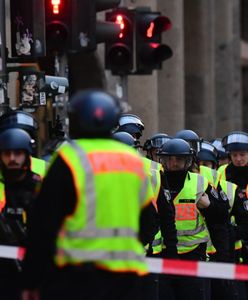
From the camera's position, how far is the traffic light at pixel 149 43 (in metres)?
18.3

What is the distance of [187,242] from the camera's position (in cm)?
1120

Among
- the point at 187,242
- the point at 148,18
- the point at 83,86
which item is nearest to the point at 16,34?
the point at 187,242

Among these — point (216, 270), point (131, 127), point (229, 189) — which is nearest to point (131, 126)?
point (131, 127)

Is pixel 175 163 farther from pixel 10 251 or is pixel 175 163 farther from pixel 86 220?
pixel 86 220

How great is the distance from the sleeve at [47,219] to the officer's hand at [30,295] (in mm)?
32

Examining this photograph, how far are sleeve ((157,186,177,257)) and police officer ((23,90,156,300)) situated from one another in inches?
138

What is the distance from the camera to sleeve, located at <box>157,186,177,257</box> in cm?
1039

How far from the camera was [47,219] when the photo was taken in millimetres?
6680

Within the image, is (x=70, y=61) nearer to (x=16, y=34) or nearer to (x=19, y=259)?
(x=16, y=34)

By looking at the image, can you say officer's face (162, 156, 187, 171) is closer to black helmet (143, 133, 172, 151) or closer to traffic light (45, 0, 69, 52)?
black helmet (143, 133, 172, 151)

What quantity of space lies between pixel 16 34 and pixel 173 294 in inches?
147

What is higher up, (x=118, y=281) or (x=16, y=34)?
(x=16, y=34)

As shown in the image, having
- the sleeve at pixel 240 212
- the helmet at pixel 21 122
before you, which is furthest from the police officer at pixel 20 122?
the sleeve at pixel 240 212

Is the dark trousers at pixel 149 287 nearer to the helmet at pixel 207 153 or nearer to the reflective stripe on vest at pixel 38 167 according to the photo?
the reflective stripe on vest at pixel 38 167
